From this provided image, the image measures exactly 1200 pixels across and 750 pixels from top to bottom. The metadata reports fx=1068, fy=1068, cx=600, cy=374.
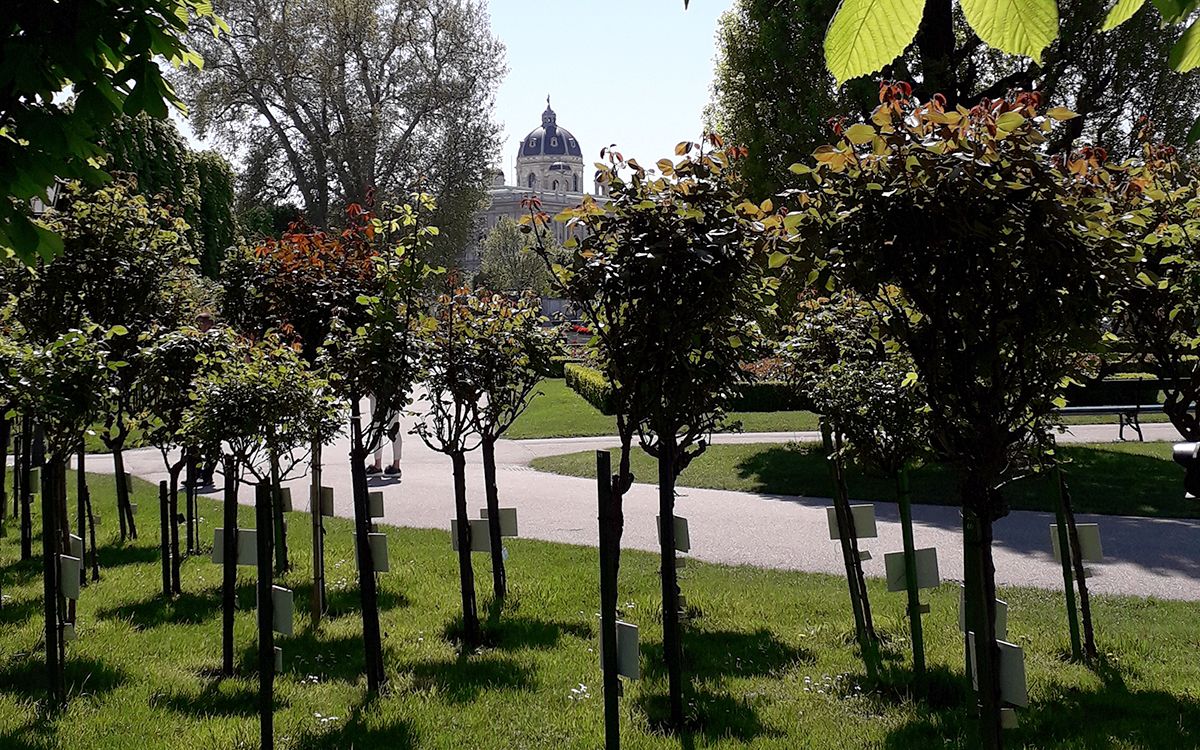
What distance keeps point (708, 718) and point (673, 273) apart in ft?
7.08

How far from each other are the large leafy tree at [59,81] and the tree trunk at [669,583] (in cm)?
293

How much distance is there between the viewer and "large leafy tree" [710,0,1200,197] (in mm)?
13562

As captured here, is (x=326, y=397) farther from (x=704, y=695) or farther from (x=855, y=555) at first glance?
(x=855, y=555)

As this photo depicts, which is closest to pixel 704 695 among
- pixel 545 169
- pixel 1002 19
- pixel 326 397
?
pixel 326 397

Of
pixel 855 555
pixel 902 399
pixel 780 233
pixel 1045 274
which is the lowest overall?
pixel 855 555

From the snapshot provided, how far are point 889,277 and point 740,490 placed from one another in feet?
32.9

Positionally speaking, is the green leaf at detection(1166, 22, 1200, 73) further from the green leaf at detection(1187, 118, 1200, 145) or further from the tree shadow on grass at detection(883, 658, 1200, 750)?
the tree shadow on grass at detection(883, 658, 1200, 750)

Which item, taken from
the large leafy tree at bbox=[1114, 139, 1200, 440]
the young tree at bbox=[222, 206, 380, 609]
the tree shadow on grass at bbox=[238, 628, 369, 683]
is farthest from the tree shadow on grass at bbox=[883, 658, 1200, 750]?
A: the young tree at bbox=[222, 206, 380, 609]

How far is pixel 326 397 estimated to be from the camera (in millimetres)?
5910

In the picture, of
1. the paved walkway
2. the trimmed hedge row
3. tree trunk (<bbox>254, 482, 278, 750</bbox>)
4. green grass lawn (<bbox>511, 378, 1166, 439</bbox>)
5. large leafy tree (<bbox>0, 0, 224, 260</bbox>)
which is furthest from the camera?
the trimmed hedge row

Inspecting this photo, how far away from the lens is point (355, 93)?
29000 millimetres

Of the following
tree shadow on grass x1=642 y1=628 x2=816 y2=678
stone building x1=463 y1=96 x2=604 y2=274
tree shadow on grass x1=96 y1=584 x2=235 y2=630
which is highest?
stone building x1=463 y1=96 x2=604 y2=274

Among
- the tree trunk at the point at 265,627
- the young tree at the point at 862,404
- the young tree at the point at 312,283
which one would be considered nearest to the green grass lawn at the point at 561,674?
the tree trunk at the point at 265,627

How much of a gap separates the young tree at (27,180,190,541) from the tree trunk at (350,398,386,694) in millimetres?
2119
